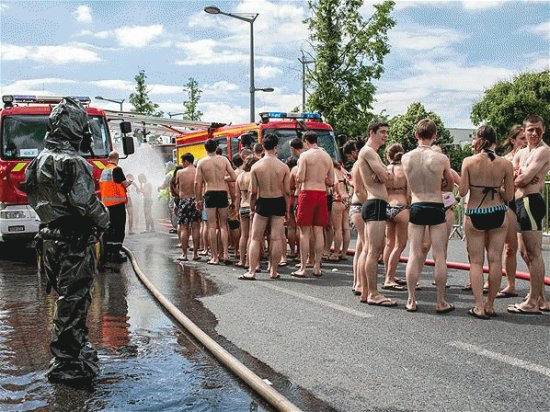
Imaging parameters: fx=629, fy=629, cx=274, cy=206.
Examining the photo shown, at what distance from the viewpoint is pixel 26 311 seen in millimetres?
7016

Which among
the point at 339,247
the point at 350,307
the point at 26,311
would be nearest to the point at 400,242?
the point at 350,307

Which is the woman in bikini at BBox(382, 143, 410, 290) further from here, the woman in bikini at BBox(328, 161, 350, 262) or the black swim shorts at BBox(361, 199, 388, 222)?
the woman in bikini at BBox(328, 161, 350, 262)

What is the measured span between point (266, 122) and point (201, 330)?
9661 mm

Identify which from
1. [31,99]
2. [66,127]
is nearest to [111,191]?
[31,99]

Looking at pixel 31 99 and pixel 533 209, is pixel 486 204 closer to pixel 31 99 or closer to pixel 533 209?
pixel 533 209

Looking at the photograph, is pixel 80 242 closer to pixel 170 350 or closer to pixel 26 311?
pixel 170 350

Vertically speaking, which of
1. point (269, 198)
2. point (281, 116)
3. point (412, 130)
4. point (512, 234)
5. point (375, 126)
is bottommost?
point (512, 234)

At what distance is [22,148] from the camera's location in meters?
11.9

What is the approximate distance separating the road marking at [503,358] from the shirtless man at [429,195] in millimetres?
1362

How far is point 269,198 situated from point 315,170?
0.79 meters

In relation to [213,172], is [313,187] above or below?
below

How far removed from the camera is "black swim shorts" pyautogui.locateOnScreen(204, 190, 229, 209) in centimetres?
1077

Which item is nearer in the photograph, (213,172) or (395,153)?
(395,153)

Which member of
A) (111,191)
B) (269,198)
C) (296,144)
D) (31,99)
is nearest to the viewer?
(269,198)
